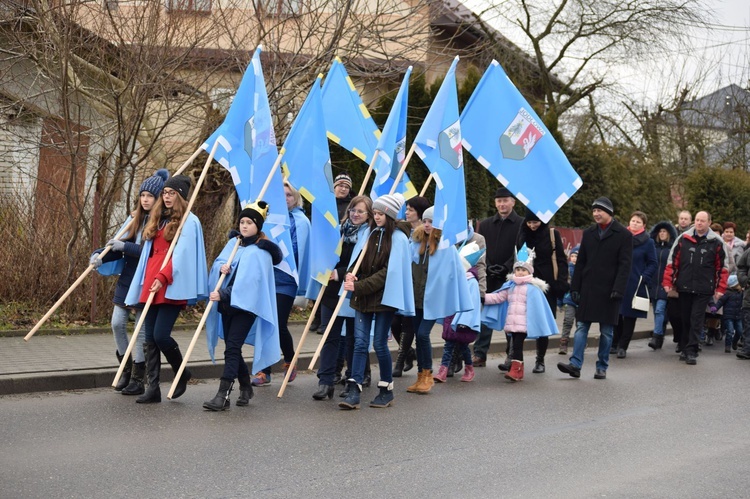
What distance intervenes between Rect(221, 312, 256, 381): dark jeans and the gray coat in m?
4.42

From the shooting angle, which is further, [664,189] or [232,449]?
[664,189]

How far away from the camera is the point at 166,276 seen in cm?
831

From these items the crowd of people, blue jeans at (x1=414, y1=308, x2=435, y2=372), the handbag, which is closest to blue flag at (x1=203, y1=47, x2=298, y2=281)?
the crowd of people

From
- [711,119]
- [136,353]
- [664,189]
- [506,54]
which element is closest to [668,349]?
[136,353]

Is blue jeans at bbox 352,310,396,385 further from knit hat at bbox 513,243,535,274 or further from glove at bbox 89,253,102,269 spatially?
knit hat at bbox 513,243,535,274

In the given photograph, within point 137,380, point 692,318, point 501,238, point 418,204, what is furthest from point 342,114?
point 692,318

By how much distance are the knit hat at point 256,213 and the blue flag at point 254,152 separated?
0.49 meters

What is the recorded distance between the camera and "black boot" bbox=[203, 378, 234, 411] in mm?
8266

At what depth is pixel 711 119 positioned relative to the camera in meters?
40.2

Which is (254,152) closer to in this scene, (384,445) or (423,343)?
(423,343)

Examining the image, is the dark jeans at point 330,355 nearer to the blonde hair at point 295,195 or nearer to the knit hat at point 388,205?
the knit hat at point 388,205

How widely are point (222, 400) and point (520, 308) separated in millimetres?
4104

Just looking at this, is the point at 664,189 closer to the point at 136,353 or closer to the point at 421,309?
the point at 421,309

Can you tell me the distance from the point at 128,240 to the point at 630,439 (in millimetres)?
4403
